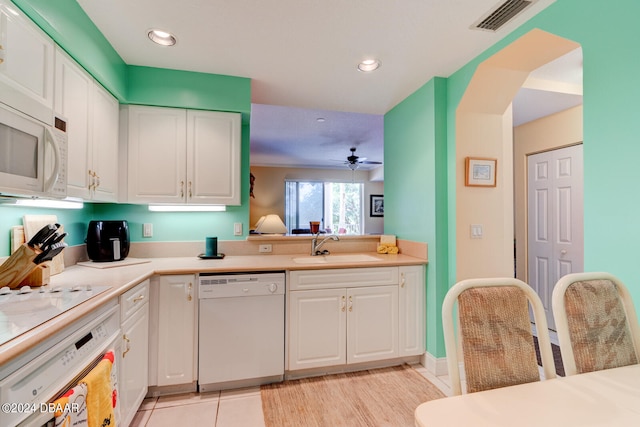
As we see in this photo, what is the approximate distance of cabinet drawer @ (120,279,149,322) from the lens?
1590mm

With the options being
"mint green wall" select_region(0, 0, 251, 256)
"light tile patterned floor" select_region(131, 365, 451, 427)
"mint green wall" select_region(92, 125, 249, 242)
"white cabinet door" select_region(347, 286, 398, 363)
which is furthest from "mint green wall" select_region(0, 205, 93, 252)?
"white cabinet door" select_region(347, 286, 398, 363)

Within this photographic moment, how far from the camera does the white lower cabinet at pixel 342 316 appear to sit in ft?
7.36

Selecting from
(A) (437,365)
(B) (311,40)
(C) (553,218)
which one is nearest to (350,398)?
(A) (437,365)

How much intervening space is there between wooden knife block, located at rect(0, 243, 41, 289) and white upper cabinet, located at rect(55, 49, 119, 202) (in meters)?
0.42

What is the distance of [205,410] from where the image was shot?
1929mm

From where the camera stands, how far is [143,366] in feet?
6.14

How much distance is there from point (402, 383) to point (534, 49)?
248cm

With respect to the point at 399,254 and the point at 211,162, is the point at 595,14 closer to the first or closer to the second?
the point at 399,254

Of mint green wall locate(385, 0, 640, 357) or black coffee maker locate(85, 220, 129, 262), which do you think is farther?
black coffee maker locate(85, 220, 129, 262)

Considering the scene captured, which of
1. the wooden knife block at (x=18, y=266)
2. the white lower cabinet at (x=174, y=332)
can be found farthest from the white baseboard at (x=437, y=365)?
the wooden knife block at (x=18, y=266)

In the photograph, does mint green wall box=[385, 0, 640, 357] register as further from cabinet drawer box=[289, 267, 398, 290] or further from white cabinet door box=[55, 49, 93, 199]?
white cabinet door box=[55, 49, 93, 199]

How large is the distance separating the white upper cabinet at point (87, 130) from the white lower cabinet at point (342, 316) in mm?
1461

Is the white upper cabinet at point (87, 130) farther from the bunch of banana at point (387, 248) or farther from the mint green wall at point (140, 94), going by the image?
the bunch of banana at point (387, 248)

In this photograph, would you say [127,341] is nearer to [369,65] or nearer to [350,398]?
[350,398]
